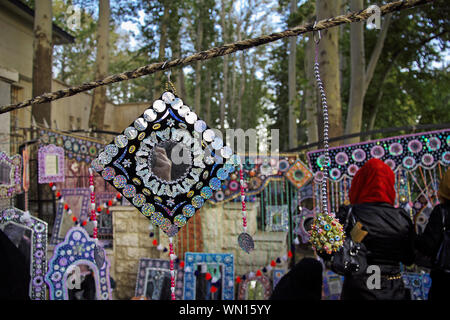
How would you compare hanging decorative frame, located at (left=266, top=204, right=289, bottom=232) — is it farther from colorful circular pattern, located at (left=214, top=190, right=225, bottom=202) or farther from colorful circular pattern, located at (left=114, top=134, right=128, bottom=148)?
colorful circular pattern, located at (left=114, top=134, right=128, bottom=148)

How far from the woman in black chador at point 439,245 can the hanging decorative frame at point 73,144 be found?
171 inches

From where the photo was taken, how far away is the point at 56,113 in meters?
12.1

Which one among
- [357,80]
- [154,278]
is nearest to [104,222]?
[154,278]

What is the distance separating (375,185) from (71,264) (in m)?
3.25

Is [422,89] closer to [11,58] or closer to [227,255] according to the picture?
[227,255]

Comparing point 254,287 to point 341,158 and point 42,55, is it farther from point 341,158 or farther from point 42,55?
point 42,55

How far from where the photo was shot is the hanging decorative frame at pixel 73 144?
4.42 m

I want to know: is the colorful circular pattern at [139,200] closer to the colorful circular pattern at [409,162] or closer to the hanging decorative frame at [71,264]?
the hanging decorative frame at [71,264]

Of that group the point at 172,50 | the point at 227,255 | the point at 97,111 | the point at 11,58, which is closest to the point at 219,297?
the point at 227,255

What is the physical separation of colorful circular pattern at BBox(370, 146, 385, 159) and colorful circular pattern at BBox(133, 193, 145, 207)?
2966 mm

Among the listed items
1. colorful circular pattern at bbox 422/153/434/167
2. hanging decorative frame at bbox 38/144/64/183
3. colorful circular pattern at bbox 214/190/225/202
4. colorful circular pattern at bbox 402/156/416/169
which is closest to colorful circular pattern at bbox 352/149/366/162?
colorful circular pattern at bbox 402/156/416/169

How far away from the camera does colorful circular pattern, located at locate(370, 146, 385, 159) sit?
161 inches

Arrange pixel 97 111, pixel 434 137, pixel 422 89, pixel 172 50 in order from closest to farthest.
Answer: pixel 434 137
pixel 97 111
pixel 422 89
pixel 172 50

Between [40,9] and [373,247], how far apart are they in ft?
25.0
